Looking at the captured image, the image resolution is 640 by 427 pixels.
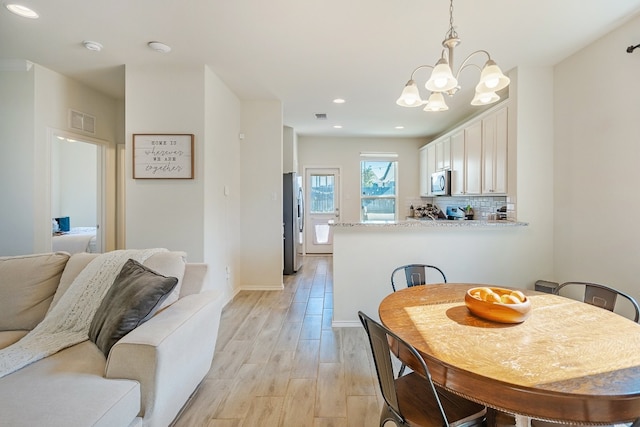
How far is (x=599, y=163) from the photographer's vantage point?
2562mm

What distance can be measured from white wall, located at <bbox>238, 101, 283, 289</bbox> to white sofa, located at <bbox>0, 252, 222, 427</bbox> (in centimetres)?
218

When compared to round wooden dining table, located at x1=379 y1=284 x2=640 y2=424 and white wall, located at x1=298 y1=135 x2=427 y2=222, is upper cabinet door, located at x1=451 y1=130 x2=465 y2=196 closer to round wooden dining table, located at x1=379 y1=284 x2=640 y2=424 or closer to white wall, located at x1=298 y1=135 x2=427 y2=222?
white wall, located at x1=298 y1=135 x2=427 y2=222

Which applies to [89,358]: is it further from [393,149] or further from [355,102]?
[393,149]

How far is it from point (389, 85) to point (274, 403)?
3.40 metres

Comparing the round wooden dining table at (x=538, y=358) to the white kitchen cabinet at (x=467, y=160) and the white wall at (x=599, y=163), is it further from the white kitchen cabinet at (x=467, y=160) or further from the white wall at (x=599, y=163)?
the white kitchen cabinet at (x=467, y=160)

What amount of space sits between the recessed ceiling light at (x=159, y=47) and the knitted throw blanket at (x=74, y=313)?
1846 mm

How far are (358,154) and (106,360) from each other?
6049 mm

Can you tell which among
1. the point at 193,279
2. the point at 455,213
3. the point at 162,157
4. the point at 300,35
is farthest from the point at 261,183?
the point at 455,213

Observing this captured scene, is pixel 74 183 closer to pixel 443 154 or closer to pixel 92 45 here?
pixel 92 45

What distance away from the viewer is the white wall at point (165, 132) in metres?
3.07

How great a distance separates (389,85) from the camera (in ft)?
11.9

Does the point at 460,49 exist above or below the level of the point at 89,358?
above

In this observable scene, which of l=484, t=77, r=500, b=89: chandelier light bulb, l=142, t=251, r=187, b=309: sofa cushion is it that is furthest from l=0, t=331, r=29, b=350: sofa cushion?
l=484, t=77, r=500, b=89: chandelier light bulb

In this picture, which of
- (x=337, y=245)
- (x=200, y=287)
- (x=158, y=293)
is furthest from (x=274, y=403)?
(x=337, y=245)
